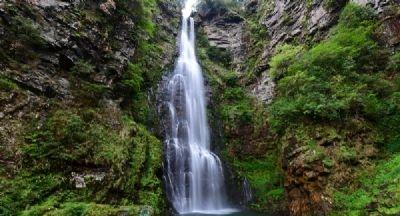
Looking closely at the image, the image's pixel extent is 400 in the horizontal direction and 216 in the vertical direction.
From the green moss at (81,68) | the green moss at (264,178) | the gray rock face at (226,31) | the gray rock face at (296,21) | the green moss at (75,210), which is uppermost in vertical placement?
the gray rock face at (226,31)

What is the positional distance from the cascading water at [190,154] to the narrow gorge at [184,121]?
6 centimetres

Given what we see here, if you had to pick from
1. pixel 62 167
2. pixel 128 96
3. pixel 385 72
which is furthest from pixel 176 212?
pixel 385 72

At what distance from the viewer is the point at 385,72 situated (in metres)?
12.1

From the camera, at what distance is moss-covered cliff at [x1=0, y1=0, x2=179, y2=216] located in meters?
8.09

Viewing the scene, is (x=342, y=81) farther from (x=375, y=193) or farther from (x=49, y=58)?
(x=49, y=58)

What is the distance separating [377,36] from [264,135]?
7066mm

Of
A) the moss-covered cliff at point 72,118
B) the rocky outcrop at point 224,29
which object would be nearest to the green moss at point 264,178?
the moss-covered cliff at point 72,118

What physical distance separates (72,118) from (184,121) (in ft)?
25.4

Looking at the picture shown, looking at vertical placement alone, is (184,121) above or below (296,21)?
below

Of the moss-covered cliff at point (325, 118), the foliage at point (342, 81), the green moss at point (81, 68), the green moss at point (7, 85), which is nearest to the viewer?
the green moss at point (7, 85)

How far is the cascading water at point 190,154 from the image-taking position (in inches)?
516

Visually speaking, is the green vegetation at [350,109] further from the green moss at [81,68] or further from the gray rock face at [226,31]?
the gray rock face at [226,31]

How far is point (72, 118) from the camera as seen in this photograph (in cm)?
967

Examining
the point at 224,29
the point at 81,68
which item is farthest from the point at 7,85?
the point at 224,29
